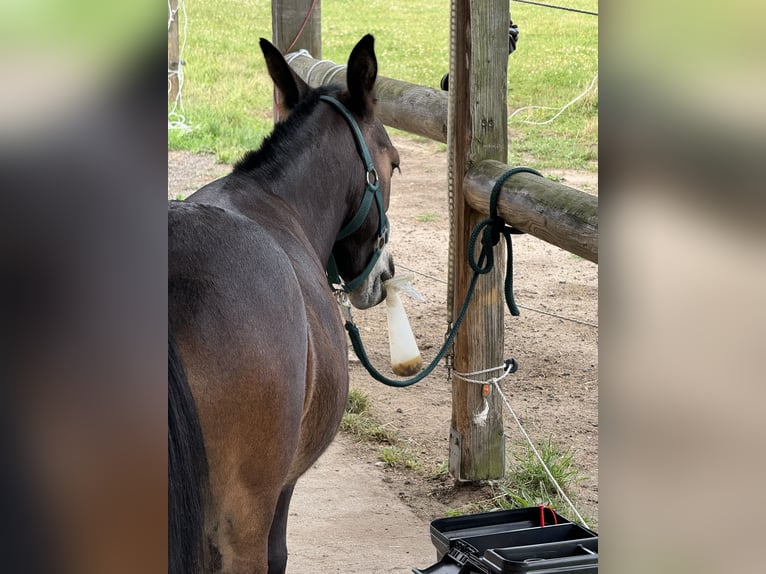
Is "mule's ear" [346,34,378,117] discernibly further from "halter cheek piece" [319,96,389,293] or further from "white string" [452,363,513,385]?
"white string" [452,363,513,385]

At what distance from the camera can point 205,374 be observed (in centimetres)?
152

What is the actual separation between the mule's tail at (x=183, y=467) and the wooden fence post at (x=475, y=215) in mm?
1949

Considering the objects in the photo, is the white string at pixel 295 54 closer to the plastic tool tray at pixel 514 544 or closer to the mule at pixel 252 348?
the mule at pixel 252 348

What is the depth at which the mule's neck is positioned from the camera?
2359 mm

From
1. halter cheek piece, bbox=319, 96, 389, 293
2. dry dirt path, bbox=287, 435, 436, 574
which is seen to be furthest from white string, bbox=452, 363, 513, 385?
halter cheek piece, bbox=319, 96, 389, 293

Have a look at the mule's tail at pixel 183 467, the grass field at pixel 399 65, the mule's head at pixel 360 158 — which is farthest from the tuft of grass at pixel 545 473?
the grass field at pixel 399 65

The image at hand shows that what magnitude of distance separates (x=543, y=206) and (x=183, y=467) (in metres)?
1.72

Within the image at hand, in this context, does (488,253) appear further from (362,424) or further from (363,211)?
(362,424)

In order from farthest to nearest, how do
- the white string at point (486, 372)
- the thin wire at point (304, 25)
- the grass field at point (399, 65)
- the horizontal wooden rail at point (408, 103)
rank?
the grass field at point (399, 65) → the thin wire at point (304, 25) → the horizontal wooden rail at point (408, 103) → the white string at point (486, 372)

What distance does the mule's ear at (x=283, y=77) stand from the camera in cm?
256

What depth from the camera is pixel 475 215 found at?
3262mm
